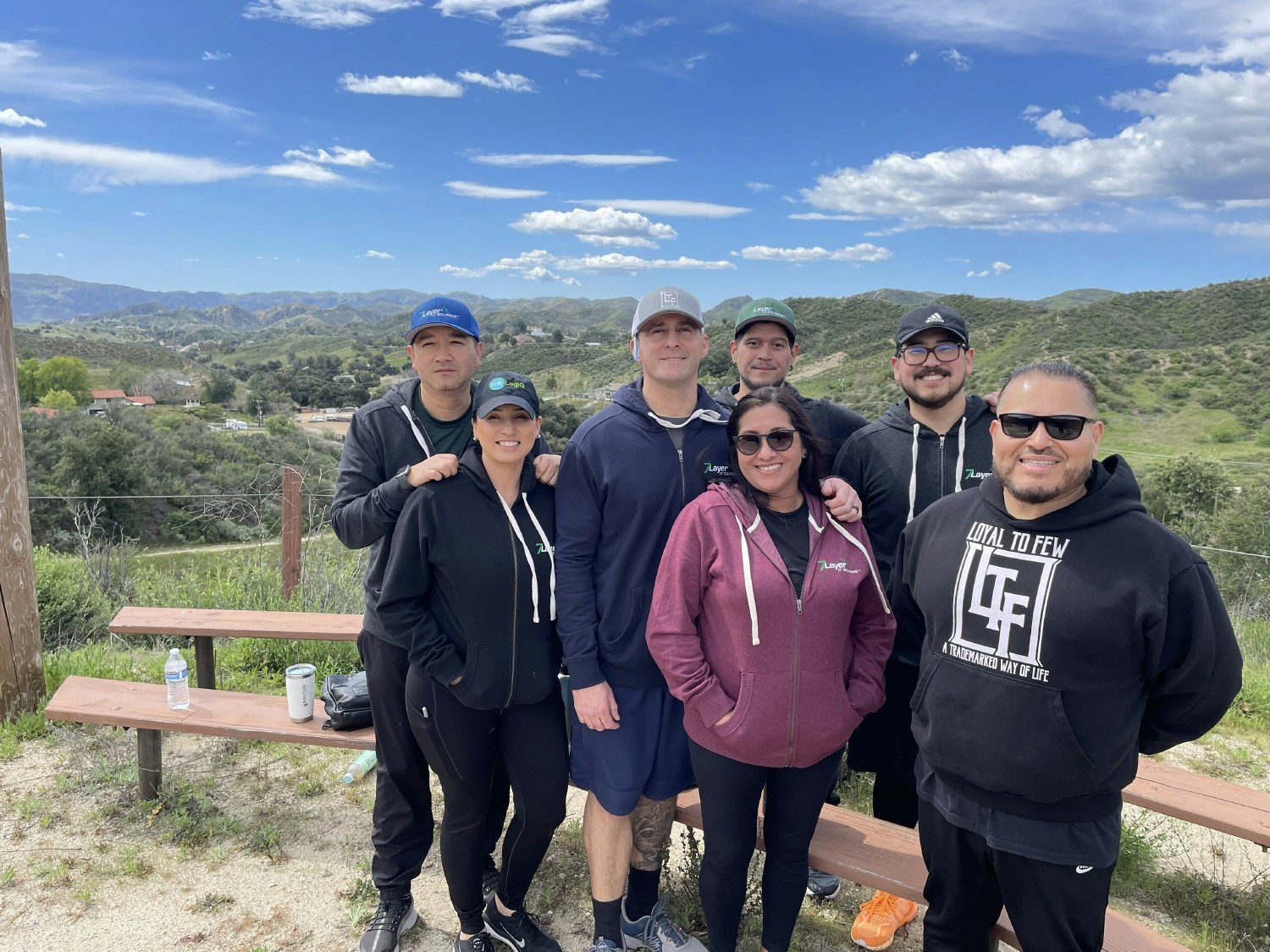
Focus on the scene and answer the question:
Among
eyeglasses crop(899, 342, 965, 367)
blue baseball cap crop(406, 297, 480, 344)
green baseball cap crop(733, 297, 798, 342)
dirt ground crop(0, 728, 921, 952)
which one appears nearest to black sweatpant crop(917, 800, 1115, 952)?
dirt ground crop(0, 728, 921, 952)

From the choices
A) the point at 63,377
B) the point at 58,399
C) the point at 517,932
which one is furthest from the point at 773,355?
the point at 63,377

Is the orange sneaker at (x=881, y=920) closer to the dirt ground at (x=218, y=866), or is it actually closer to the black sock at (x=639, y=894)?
the dirt ground at (x=218, y=866)

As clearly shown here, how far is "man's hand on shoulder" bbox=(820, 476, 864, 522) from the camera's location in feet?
7.77

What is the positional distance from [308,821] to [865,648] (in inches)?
112

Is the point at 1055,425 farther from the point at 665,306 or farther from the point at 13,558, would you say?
the point at 13,558

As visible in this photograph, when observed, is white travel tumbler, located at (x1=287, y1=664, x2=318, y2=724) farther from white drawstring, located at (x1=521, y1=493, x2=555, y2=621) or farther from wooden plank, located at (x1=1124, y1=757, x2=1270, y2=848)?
wooden plank, located at (x1=1124, y1=757, x2=1270, y2=848)

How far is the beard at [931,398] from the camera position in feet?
9.05

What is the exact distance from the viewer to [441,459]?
248 cm

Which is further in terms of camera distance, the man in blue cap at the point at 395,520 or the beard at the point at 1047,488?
the man in blue cap at the point at 395,520

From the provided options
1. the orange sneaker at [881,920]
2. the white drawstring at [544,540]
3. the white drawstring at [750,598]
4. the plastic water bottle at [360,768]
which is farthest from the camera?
the plastic water bottle at [360,768]

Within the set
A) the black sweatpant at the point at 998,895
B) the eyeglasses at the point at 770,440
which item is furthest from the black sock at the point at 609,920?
the eyeglasses at the point at 770,440

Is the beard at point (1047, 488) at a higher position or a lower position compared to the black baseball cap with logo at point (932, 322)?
lower

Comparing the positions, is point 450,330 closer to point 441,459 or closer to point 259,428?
point 441,459

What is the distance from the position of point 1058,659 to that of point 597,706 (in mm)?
1323
